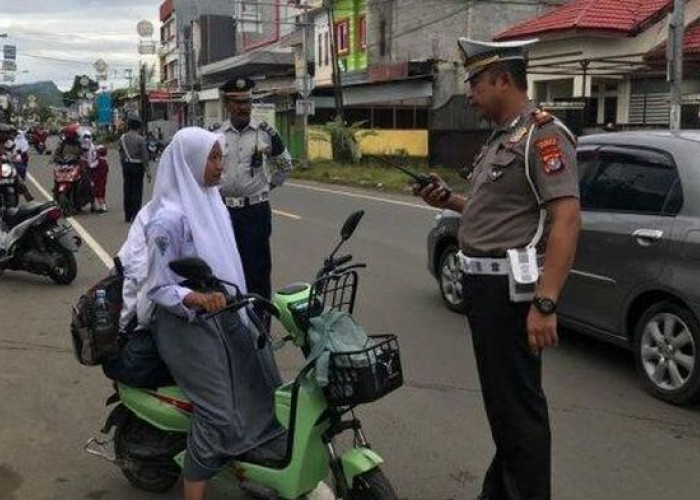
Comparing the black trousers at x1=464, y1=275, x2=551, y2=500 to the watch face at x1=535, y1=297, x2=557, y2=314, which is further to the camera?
the black trousers at x1=464, y1=275, x2=551, y2=500

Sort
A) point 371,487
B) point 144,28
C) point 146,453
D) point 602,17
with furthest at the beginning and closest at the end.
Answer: point 144,28, point 602,17, point 146,453, point 371,487

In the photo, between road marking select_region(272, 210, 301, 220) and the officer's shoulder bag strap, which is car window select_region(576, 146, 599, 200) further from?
road marking select_region(272, 210, 301, 220)

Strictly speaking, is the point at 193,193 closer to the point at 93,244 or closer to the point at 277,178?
the point at 277,178

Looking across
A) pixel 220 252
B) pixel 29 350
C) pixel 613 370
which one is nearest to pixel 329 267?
pixel 220 252

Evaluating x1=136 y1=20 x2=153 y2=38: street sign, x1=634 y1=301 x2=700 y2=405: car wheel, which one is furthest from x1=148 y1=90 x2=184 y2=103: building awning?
x1=634 y1=301 x2=700 y2=405: car wheel

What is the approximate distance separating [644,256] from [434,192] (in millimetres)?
2382

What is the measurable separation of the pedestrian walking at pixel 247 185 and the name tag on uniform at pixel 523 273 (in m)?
3.10

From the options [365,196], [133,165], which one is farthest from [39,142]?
[133,165]

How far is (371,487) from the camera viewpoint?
10.8ft

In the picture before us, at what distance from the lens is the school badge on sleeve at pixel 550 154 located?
3.11m

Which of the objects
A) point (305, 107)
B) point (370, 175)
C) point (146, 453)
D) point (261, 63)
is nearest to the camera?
point (146, 453)

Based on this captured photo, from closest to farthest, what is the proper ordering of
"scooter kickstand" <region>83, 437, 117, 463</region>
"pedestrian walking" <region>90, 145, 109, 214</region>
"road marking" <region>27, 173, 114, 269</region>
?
"scooter kickstand" <region>83, 437, 117, 463</region> → "road marking" <region>27, 173, 114, 269</region> → "pedestrian walking" <region>90, 145, 109, 214</region>

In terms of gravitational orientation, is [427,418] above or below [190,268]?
below

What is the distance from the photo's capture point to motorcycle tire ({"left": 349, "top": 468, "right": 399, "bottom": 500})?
10.8 ft
